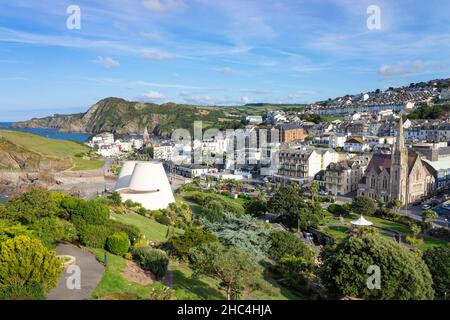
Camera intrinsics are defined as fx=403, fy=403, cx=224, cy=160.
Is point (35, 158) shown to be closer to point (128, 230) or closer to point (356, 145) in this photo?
point (356, 145)

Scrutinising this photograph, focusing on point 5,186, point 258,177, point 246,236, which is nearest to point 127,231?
point 246,236

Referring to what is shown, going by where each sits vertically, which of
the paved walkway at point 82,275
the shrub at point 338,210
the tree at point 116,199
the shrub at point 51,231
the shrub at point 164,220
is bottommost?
the shrub at point 338,210

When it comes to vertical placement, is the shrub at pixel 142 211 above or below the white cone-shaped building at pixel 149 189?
below

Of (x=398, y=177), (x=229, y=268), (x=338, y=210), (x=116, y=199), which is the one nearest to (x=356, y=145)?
(x=398, y=177)

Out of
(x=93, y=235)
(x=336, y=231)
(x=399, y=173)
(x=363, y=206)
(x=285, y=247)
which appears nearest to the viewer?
(x=93, y=235)

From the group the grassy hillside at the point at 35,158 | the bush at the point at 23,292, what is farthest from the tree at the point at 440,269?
the grassy hillside at the point at 35,158

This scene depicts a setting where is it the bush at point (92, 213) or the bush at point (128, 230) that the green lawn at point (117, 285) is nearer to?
the bush at point (128, 230)
